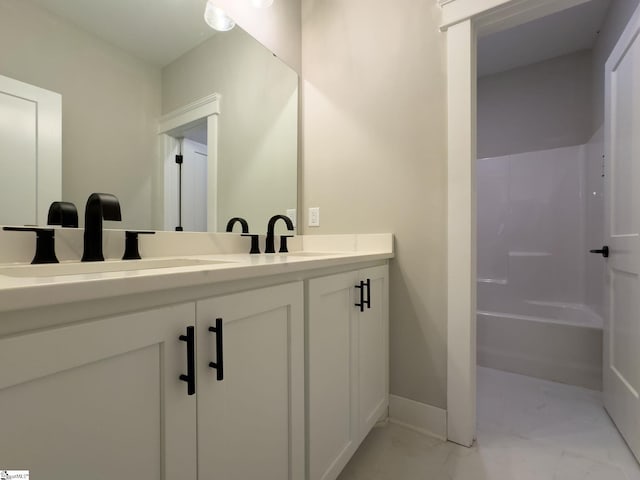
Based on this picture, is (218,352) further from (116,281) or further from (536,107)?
(536,107)

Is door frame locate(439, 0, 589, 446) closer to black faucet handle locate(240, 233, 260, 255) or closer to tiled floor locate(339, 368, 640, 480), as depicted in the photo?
tiled floor locate(339, 368, 640, 480)

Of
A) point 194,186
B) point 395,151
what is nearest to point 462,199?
point 395,151

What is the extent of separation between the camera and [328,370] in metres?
1.01

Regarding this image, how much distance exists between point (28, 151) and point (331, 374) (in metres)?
1.12

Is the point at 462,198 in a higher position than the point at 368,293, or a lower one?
higher

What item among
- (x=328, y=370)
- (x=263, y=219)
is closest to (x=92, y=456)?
(x=328, y=370)

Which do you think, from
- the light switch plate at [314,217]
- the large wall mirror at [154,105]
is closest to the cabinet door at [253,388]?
the large wall mirror at [154,105]

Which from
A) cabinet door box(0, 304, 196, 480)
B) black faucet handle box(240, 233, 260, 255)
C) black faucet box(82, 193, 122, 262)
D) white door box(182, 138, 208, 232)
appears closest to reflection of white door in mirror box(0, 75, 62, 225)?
black faucet box(82, 193, 122, 262)

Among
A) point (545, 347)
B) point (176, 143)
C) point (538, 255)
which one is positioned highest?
point (176, 143)

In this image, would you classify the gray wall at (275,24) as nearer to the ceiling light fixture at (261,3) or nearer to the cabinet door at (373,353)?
the ceiling light fixture at (261,3)

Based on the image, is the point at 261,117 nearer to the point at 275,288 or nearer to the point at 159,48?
the point at 159,48

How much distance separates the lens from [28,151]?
33.6 inches

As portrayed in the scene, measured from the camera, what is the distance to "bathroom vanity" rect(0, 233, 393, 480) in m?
0.41

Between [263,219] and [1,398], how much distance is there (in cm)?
134
